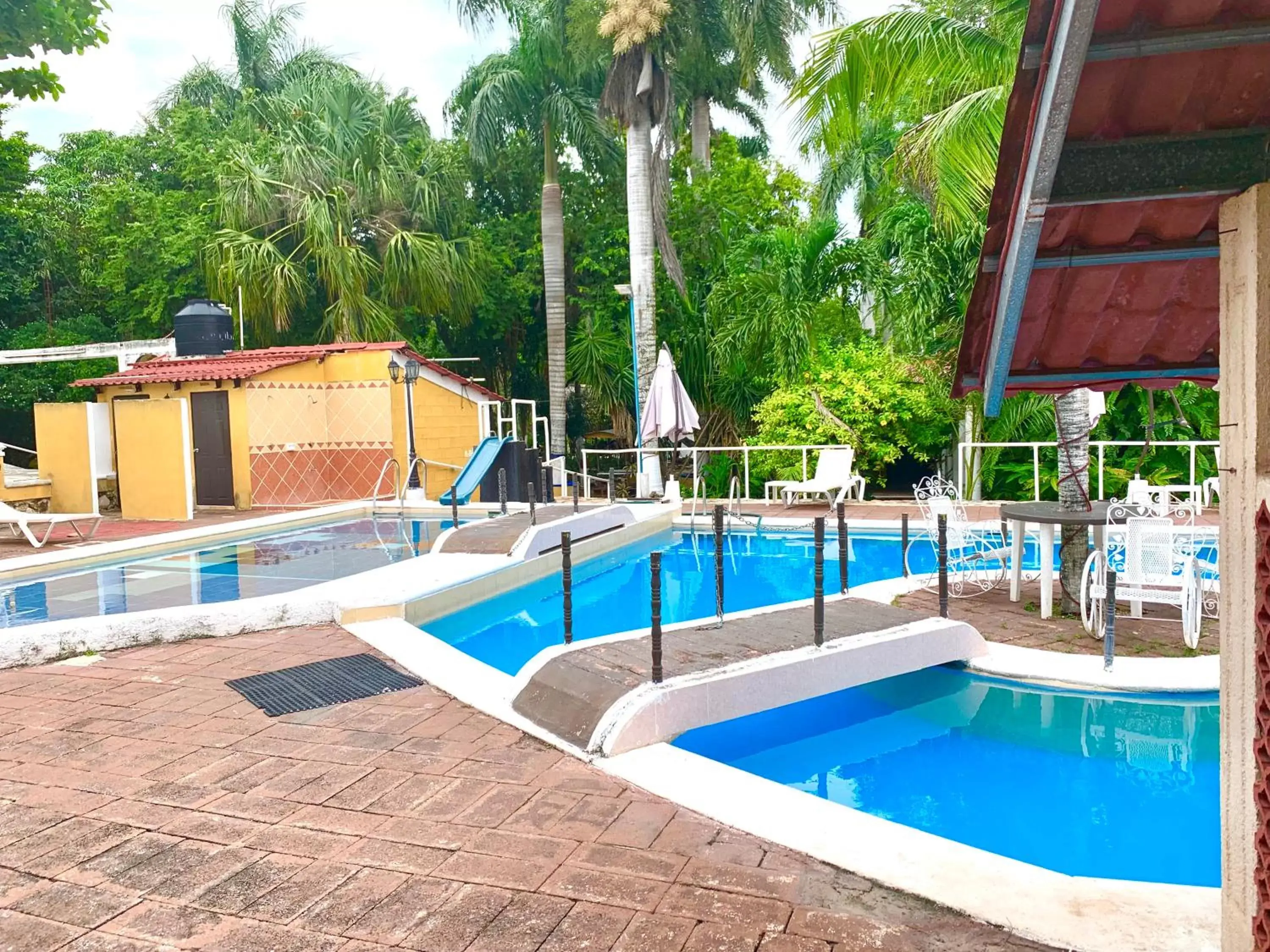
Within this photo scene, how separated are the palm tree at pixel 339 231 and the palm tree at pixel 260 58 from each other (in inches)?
241

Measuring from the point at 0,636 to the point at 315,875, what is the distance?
4210 millimetres

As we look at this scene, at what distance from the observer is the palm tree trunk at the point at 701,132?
24.8 metres

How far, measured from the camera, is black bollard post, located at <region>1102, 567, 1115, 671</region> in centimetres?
573

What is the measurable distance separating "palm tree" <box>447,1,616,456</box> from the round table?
14262mm

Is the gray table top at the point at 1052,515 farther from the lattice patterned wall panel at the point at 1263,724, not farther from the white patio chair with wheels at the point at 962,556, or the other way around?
the lattice patterned wall panel at the point at 1263,724

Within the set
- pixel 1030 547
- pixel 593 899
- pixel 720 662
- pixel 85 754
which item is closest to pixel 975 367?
pixel 593 899

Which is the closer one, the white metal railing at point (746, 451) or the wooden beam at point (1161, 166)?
the wooden beam at point (1161, 166)

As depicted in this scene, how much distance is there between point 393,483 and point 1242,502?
16517mm

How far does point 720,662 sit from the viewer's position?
5.30 meters

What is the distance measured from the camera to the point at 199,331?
18781 mm

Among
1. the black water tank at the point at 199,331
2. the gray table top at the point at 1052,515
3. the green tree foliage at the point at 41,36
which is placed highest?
the green tree foliage at the point at 41,36

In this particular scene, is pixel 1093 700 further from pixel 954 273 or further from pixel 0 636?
pixel 954 273

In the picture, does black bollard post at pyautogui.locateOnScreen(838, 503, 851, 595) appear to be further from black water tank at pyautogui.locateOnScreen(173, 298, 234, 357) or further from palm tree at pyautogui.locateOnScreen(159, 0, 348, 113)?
palm tree at pyautogui.locateOnScreen(159, 0, 348, 113)

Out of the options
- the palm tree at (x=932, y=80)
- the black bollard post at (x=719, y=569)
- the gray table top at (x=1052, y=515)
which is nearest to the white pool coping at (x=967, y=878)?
the black bollard post at (x=719, y=569)
